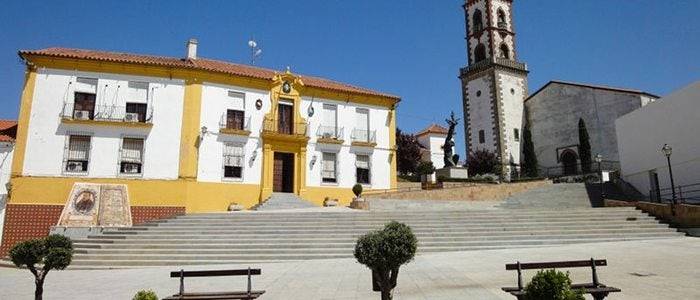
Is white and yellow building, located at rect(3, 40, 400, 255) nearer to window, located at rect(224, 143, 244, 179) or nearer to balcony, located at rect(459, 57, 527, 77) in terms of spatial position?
window, located at rect(224, 143, 244, 179)

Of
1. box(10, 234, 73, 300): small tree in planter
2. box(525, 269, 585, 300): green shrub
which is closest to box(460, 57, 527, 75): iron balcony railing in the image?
box(525, 269, 585, 300): green shrub

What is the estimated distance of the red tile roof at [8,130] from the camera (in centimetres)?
1991

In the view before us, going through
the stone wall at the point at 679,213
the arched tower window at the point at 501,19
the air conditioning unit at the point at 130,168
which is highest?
the arched tower window at the point at 501,19

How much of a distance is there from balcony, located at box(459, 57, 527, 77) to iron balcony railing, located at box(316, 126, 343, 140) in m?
19.8

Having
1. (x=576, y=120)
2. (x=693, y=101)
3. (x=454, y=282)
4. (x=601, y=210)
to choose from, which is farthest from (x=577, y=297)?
(x=576, y=120)

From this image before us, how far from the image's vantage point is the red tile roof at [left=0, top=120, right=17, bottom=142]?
65.3 feet

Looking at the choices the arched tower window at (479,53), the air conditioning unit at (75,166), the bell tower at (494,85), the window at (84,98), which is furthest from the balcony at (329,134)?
the arched tower window at (479,53)

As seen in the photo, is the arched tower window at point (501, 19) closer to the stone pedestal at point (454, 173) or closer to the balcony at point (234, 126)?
the stone pedestal at point (454, 173)

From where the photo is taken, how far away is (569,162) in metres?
36.9

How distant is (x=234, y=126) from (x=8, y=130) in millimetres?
10521

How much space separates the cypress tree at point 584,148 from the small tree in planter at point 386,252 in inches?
1325

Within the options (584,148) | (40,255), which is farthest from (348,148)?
(584,148)

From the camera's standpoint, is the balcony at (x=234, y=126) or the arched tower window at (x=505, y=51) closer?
the balcony at (x=234, y=126)

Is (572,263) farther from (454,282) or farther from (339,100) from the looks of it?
(339,100)
